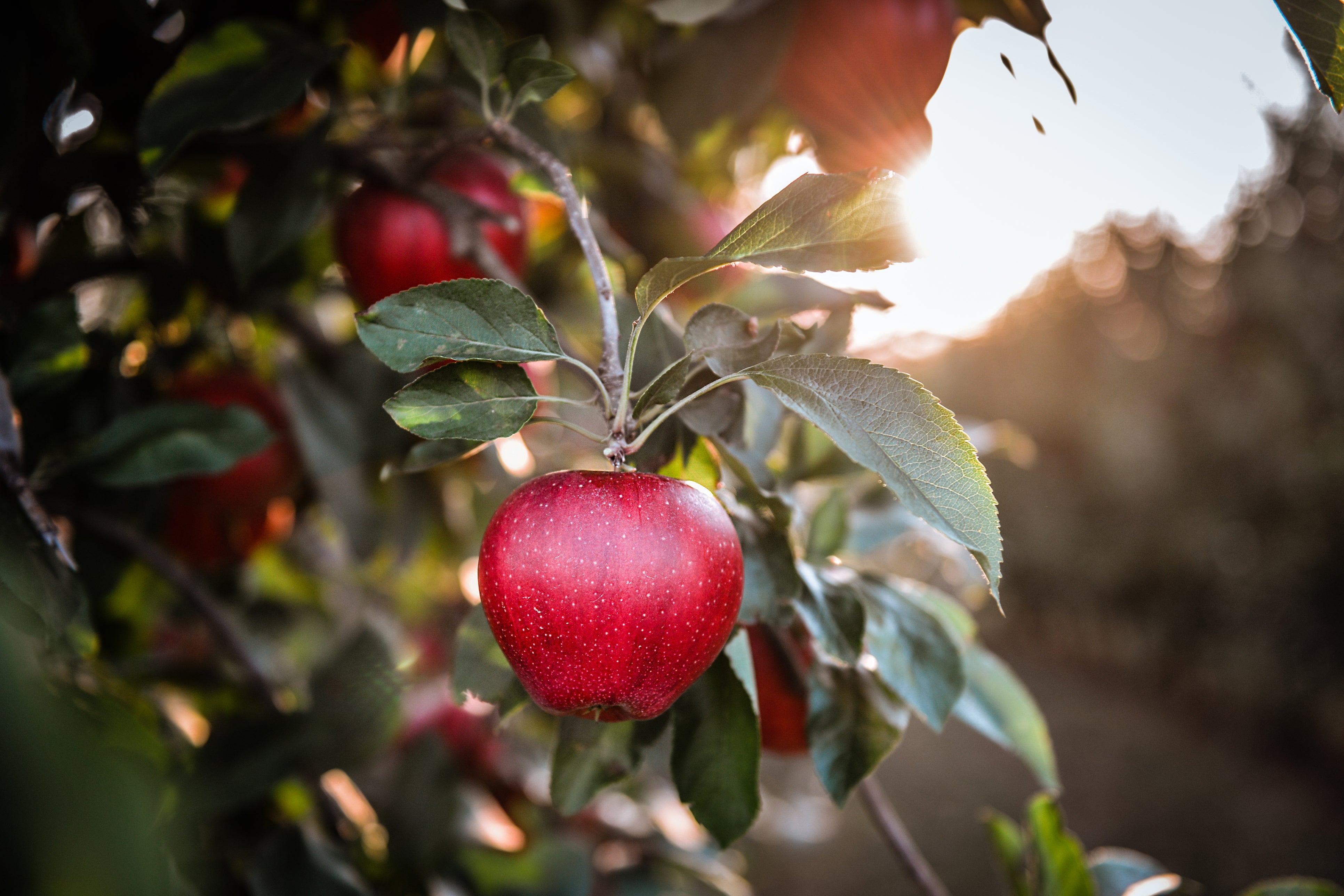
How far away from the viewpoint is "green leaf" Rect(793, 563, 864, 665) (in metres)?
0.40

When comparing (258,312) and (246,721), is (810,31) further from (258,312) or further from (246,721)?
(246,721)

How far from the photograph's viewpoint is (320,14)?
683 millimetres

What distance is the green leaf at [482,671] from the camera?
416 millimetres

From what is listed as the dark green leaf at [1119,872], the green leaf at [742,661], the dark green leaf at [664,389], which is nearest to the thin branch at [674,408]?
the dark green leaf at [664,389]

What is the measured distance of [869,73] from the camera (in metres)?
0.65

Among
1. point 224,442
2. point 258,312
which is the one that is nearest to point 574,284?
point 258,312

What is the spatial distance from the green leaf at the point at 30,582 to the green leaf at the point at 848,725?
0.39 m

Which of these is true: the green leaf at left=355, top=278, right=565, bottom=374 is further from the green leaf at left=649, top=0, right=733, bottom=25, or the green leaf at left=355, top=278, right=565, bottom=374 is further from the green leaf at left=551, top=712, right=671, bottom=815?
the green leaf at left=649, top=0, right=733, bottom=25

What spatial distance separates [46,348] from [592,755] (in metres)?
0.42

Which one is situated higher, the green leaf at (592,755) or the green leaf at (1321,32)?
the green leaf at (1321,32)

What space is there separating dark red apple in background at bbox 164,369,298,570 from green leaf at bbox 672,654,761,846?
0.50 m

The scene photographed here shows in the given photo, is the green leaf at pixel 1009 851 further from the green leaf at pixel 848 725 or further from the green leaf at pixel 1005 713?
the green leaf at pixel 848 725

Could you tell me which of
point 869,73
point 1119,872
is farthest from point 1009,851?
point 869,73

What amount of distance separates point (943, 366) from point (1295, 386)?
7.62 feet
